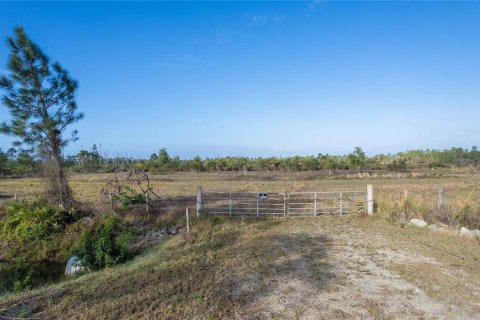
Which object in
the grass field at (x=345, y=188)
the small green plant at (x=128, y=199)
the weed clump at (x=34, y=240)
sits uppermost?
the small green plant at (x=128, y=199)

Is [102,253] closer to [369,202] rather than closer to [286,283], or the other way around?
[286,283]

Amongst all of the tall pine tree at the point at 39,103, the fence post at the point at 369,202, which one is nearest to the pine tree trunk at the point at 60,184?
the tall pine tree at the point at 39,103

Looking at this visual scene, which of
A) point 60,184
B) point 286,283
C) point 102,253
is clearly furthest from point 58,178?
point 286,283

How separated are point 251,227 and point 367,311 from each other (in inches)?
222

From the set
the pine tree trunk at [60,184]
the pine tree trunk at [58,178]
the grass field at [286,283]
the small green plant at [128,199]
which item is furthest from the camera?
the small green plant at [128,199]

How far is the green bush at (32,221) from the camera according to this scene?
10.7m

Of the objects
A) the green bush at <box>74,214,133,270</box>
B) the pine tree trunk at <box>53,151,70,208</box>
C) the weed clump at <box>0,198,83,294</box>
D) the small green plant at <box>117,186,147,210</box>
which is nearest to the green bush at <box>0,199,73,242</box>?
the weed clump at <box>0,198,83,294</box>

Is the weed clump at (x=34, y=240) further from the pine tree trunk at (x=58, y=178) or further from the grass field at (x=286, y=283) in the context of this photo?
the grass field at (x=286, y=283)

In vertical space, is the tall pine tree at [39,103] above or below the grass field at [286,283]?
above

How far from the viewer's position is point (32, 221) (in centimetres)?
1106

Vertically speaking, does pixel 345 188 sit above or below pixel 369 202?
below

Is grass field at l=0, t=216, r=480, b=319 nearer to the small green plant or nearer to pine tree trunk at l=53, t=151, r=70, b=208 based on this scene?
the small green plant

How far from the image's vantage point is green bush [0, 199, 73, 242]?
10688mm

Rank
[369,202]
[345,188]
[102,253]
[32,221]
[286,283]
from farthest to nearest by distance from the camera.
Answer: [345,188] < [32,221] < [369,202] < [102,253] < [286,283]
